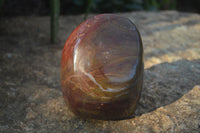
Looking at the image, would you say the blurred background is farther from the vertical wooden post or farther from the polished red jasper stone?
the polished red jasper stone

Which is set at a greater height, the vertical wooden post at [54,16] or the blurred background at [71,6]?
the vertical wooden post at [54,16]

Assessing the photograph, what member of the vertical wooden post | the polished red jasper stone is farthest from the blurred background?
the polished red jasper stone

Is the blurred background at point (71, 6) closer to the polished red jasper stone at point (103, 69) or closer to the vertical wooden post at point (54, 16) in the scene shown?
the vertical wooden post at point (54, 16)

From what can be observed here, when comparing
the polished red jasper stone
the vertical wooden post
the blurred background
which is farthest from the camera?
the blurred background

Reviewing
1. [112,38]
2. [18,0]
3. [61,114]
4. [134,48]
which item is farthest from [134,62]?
[18,0]

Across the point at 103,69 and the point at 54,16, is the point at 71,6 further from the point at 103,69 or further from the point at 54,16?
the point at 103,69

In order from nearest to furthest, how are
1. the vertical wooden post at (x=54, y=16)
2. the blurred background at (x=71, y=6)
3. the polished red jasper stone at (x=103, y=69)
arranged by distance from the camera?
the polished red jasper stone at (x=103, y=69), the vertical wooden post at (x=54, y=16), the blurred background at (x=71, y=6)

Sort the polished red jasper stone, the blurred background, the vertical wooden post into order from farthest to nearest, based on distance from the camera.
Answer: the blurred background → the vertical wooden post → the polished red jasper stone

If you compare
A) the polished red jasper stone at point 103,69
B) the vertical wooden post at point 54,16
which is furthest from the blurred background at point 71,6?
the polished red jasper stone at point 103,69
